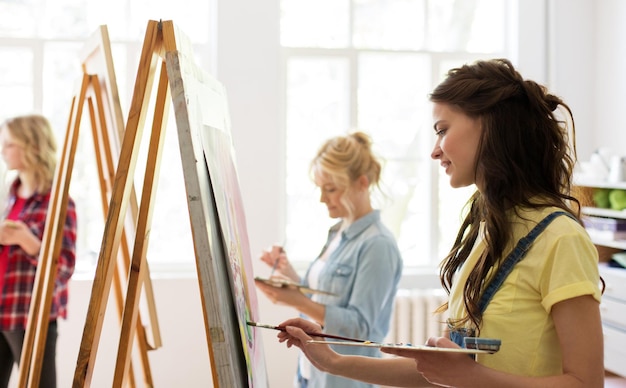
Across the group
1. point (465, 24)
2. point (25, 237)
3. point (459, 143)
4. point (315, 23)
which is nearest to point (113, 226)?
point (459, 143)

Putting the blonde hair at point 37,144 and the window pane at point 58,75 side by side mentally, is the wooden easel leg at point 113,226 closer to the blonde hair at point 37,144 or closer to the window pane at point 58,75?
the blonde hair at point 37,144

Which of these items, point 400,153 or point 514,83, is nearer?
point 514,83

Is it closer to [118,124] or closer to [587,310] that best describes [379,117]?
[118,124]

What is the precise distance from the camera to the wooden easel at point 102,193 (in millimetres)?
2029

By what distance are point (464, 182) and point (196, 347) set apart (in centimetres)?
324

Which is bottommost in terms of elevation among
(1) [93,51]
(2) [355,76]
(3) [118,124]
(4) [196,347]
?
(4) [196,347]

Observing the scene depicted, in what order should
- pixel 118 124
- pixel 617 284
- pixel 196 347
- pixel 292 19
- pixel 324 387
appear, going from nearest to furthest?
pixel 118 124 → pixel 324 387 → pixel 617 284 → pixel 196 347 → pixel 292 19

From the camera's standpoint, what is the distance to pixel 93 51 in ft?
6.84

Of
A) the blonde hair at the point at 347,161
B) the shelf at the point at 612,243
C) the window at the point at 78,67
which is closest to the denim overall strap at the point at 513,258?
the blonde hair at the point at 347,161

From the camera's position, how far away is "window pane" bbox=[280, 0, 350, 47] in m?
4.78

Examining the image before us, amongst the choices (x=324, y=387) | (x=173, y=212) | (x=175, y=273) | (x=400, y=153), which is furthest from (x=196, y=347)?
(x=324, y=387)

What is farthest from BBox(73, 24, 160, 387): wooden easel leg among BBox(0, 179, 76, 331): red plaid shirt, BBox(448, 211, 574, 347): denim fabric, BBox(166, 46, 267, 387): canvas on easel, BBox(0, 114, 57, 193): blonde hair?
BBox(0, 114, 57, 193): blonde hair

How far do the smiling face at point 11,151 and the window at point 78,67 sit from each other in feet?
4.41

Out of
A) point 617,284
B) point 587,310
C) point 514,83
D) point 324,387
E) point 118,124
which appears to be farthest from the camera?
point 617,284
